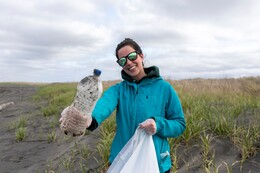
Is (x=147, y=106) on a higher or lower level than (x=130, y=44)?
lower

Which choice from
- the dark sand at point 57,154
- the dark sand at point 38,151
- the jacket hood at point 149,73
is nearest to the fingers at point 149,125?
the jacket hood at point 149,73

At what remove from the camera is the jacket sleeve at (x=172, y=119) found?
7.07ft

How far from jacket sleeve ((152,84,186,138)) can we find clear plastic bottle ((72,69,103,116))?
0.48 metres

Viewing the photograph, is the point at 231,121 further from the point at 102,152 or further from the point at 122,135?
the point at 122,135

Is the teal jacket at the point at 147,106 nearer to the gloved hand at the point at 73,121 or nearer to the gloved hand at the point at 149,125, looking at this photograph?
the gloved hand at the point at 149,125

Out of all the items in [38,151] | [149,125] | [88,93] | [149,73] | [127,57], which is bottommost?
[38,151]

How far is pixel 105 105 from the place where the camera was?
7.10 feet

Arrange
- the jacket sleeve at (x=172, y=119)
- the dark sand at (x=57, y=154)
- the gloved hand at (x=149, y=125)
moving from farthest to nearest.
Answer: the dark sand at (x=57, y=154), the jacket sleeve at (x=172, y=119), the gloved hand at (x=149, y=125)

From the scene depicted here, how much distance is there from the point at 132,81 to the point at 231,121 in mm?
2961

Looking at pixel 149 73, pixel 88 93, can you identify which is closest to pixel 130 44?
pixel 149 73

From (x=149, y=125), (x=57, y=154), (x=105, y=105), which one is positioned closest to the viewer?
(x=149, y=125)

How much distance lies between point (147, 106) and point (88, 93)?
50 centimetres

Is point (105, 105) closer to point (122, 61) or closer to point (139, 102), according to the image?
point (139, 102)

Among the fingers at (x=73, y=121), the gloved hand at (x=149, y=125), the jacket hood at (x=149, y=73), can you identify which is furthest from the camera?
the jacket hood at (x=149, y=73)
